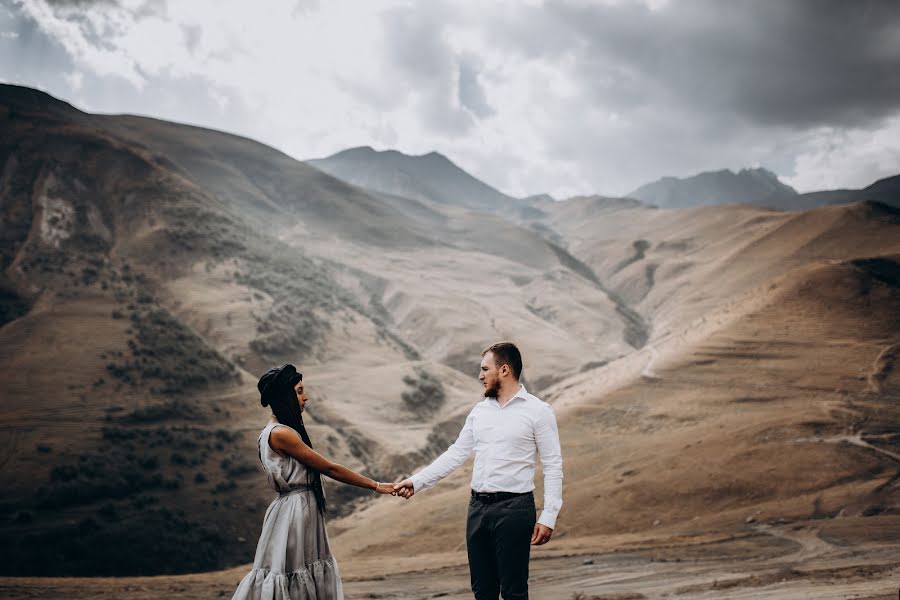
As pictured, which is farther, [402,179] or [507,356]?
[402,179]

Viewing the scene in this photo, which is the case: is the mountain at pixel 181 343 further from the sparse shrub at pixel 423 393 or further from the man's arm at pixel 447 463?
the man's arm at pixel 447 463

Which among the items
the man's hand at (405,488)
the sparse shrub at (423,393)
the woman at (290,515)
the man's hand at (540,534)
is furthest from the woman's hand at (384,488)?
the sparse shrub at (423,393)

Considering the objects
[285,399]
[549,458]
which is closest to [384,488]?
[285,399]

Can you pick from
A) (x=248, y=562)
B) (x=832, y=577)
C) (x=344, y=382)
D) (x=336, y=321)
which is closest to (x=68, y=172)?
(x=336, y=321)

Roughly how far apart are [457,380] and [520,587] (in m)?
34.1

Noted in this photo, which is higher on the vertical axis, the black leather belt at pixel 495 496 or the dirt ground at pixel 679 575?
the black leather belt at pixel 495 496

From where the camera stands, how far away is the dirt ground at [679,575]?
28.1 feet

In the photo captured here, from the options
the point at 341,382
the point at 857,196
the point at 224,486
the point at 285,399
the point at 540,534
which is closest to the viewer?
the point at 540,534

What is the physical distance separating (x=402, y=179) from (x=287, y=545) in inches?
6487

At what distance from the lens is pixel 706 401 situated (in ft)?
66.5

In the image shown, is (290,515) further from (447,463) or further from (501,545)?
(501,545)

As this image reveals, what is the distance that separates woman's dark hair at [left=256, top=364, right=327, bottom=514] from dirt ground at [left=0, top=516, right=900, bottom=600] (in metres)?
6.23

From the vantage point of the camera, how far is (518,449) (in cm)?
369

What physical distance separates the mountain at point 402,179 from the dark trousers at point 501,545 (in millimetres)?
151164
